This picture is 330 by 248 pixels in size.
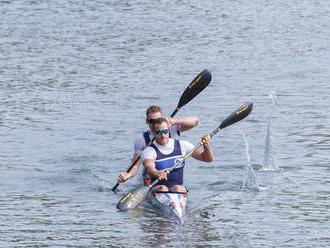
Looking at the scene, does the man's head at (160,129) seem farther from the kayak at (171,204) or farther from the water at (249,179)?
the water at (249,179)

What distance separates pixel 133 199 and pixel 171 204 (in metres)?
0.90

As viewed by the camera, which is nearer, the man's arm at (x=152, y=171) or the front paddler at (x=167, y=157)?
the man's arm at (x=152, y=171)

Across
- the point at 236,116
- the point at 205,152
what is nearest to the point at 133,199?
the point at 205,152

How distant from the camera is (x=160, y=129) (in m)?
20.8

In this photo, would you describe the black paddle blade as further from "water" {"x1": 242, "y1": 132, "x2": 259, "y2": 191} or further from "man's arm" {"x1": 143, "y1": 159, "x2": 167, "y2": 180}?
"man's arm" {"x1": 143, "y1": 159, "x2": 167, "y2": 180}

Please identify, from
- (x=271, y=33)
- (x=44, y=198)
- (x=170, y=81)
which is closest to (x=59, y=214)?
(x=44, y=198)

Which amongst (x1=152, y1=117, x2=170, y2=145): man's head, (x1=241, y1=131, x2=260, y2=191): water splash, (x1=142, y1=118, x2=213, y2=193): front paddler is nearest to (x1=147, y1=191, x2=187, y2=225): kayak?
(x1=142, y1=118, x2=213, y2=193): front paddler

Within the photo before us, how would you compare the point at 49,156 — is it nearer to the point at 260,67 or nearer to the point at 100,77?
the point at 100,77

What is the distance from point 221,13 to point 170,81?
73.0 feet

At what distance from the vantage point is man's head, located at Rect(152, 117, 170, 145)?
814 inches

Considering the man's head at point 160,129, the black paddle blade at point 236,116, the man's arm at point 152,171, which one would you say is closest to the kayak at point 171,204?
the man's arm at point 152,171

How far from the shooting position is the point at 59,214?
846 inches

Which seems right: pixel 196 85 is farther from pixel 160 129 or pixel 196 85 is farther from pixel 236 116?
pixel 160 129

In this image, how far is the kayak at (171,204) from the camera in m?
20.8
